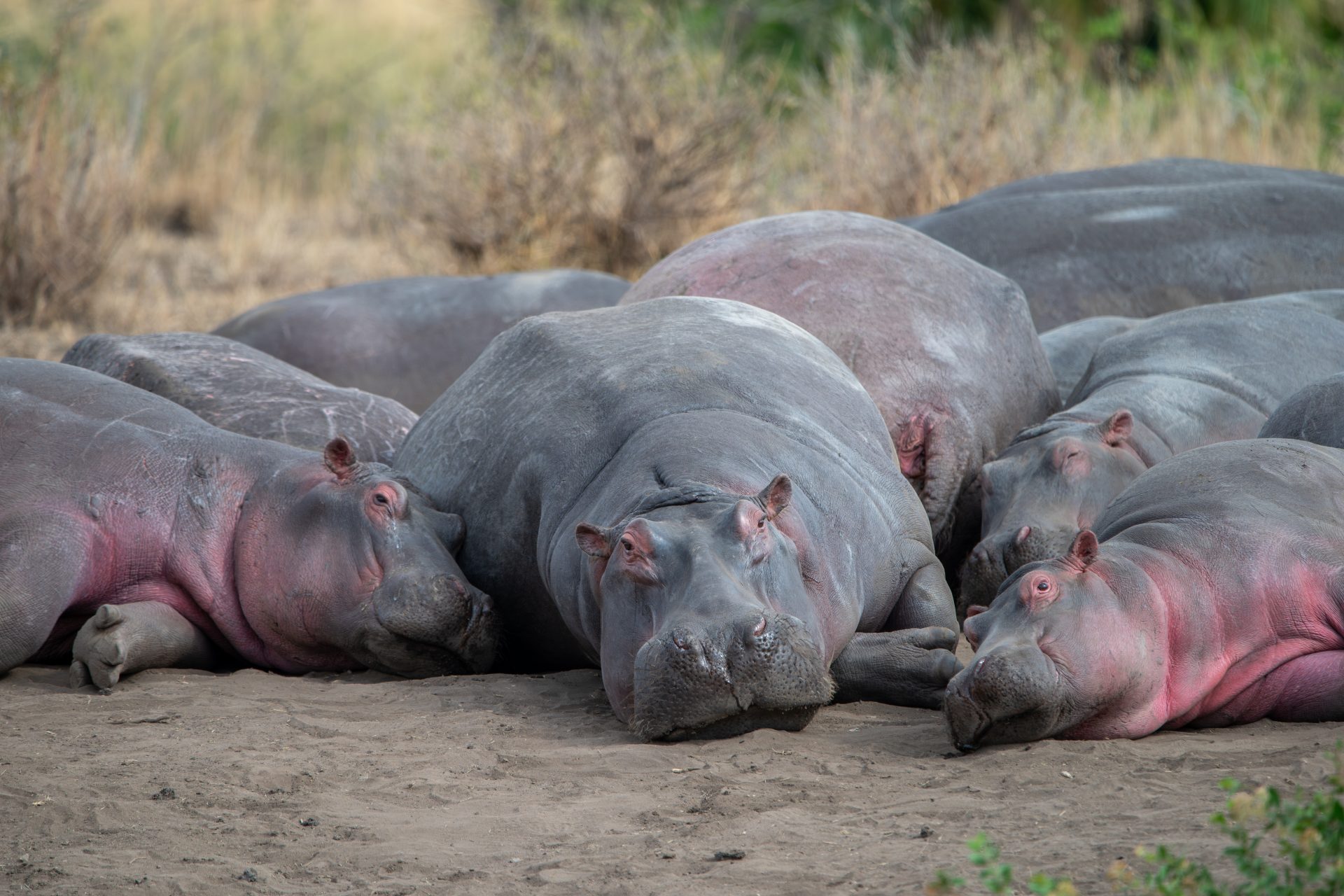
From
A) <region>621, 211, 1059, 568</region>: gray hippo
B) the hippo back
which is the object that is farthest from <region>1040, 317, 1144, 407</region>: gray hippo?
the hippo back

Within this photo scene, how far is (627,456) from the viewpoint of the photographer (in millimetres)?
4465

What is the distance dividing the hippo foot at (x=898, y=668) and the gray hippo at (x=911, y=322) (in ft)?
4.60

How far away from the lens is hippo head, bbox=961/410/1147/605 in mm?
5027

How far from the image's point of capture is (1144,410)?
569 centimetres

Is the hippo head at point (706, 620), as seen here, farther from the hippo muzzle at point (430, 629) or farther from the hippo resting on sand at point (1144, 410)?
the hippo resting on sand at point (1144, 410)

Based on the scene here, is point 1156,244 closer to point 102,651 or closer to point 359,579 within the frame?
point 359,579

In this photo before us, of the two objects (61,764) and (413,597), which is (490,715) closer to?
(413,597)

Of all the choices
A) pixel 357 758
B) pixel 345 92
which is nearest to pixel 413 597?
pixel 357 758

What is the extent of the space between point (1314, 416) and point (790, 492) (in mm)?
1741

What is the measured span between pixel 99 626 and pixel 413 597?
86cm

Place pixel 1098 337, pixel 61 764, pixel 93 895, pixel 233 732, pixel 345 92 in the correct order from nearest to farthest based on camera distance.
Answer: pixel 93 895
pixel 61 764
pixel 233 732
pixel 1098 337
pixel 345 92

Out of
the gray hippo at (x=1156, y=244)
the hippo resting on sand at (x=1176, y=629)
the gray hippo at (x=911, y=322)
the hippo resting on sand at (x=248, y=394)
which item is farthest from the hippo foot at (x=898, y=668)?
the gray hippo at (x=1156, y=244)

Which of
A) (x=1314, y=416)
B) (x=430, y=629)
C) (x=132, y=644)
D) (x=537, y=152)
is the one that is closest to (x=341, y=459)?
(x=430, y=629)

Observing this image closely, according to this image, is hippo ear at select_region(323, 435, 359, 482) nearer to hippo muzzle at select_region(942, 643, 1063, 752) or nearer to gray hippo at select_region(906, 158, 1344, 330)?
hippo muzzle at select_region(942, 643, 1063, 752)
